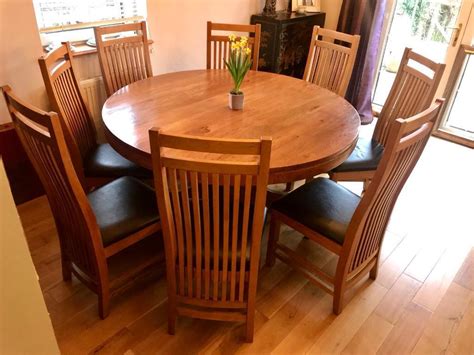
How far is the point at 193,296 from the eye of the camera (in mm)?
1694

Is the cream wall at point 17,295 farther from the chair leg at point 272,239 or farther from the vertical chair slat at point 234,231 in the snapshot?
the chair leg at point 272,239

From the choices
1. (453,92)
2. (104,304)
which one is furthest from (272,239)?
(453,92)

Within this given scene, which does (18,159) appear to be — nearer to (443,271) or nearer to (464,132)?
(443,271)

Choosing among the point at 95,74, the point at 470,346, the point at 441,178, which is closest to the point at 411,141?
the point at 470,346

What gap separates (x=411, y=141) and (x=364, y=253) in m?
0.65

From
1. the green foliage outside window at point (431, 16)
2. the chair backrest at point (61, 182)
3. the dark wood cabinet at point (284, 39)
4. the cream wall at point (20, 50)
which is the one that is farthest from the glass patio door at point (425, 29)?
the chair backrest at point (61, 182)

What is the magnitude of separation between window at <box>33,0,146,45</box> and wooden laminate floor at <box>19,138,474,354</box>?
116 centimetres

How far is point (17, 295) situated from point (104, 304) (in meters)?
1.05

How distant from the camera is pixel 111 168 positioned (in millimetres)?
2115

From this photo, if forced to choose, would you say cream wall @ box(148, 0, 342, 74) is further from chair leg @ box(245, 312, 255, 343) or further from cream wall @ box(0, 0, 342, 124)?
chair leg @ box(245, 312, 255, 343)

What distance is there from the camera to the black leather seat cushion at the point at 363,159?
2256mm

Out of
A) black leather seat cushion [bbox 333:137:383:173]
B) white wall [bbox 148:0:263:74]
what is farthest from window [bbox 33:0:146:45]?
black leather seat cushion [bbox 333:137:383:173]

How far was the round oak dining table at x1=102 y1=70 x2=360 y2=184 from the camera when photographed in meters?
1.66

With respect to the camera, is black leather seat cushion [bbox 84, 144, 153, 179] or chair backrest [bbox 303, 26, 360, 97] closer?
black leather seat cushion [bbox 84, 144, 153, 179]
